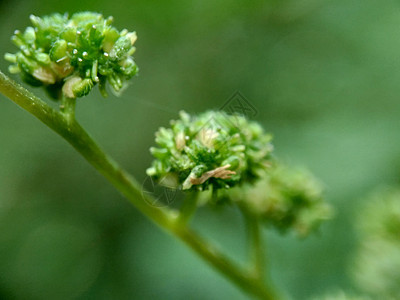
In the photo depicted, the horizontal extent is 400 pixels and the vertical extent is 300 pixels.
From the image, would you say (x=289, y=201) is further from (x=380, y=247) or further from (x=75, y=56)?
(x=75, y=56)

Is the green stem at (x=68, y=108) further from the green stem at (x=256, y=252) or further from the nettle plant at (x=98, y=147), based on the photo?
the green stem at (x=256, y=252)

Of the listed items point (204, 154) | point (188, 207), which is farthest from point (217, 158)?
point (188, 207)

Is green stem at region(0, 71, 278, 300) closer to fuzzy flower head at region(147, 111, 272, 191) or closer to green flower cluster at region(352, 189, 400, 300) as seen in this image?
fuzzy flower head at region(147, 111, 272, 191)

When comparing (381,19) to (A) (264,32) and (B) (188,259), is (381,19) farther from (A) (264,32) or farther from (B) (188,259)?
(B) (188,259)

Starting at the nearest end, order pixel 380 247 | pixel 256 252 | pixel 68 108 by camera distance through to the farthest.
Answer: pixel 68 108 → pixel 256 252 → pixel 380 247

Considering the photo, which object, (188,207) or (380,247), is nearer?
(188,207)

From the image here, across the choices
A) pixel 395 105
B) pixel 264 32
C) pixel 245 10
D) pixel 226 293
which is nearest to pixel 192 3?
pixel 245 10

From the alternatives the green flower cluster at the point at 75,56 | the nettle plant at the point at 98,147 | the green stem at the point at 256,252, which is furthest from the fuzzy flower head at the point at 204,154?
the green stem at the point at 256,252
